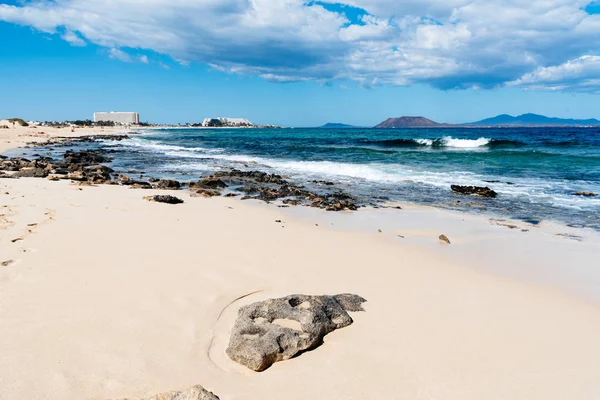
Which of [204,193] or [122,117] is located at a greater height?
[122,117]

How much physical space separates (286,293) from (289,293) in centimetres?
3

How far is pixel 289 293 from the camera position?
4043 mm

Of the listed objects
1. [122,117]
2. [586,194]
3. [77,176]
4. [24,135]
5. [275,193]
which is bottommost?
[275,193]

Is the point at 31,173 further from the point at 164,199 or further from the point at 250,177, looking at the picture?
the point at 250,177

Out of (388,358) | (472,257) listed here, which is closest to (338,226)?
(472,257)

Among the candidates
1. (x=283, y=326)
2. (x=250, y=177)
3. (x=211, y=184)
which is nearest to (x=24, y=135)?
(x=250, y=177)

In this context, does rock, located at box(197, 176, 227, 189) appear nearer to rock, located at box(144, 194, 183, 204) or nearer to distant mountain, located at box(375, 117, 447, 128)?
rock, located at box(144, 194, 183, 204)

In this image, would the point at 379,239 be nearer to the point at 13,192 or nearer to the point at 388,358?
the point at 388,358

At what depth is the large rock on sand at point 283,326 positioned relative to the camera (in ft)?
9.30

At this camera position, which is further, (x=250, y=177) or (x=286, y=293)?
(x=250, y=177)

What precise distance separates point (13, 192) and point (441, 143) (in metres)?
36.4

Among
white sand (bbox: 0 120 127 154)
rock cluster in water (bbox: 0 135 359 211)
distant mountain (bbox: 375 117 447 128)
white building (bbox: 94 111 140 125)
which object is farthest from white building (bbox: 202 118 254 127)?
rock cluster in water (bbox: 0 135 359 211)

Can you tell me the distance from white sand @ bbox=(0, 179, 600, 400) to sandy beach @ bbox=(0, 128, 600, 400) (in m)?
0.02

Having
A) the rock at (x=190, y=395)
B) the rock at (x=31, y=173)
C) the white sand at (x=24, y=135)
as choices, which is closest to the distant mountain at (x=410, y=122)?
the white sand at (x=24, y=135)
